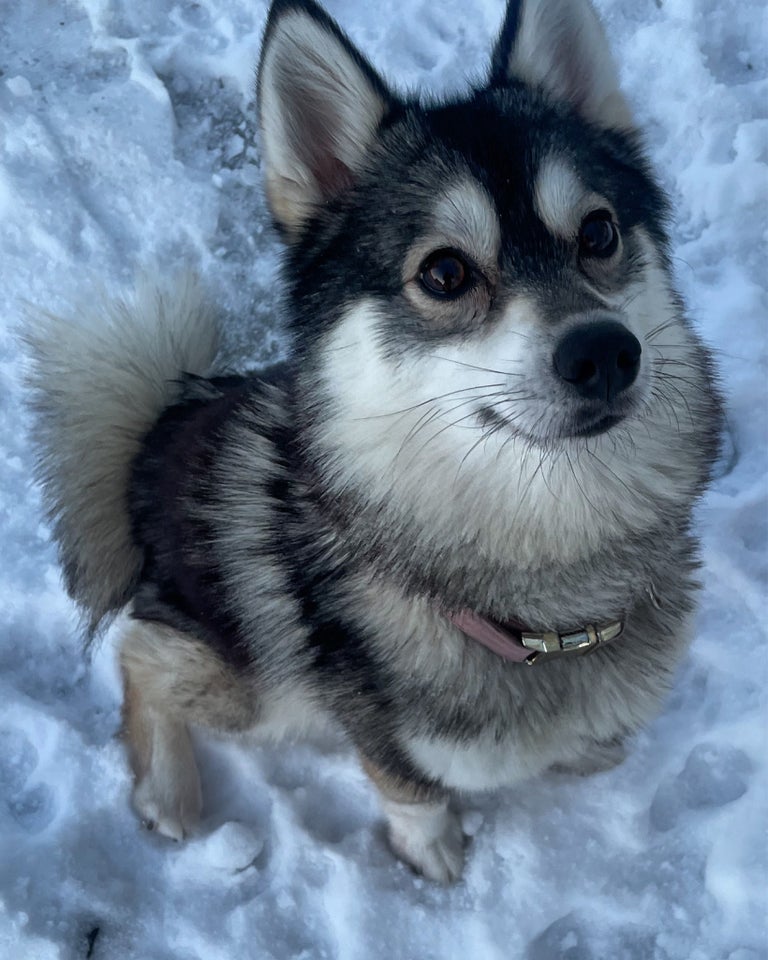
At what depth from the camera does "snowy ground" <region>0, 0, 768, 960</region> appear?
89.3 inches

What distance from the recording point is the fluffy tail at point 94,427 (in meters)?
2.27

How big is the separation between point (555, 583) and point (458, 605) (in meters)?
0.22

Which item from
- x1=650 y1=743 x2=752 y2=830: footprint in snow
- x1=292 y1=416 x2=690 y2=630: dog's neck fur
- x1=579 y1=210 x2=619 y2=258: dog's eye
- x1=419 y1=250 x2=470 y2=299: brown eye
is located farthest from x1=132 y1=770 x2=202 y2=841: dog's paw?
x1=579 y1=210 x2=619 y2=258: dog's eye

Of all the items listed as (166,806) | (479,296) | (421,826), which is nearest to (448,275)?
(479,296)

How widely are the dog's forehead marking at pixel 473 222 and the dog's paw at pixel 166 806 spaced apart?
1786 millimetres

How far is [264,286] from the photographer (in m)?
3.31

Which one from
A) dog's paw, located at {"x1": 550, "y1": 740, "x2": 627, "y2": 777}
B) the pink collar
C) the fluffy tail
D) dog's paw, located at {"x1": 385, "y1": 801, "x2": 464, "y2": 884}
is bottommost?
dog's paw, located at {"x1": 385, "y1": 801, "x2": 464, "y2": 884}

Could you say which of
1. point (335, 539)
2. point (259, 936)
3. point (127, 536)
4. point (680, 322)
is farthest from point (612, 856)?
point (127, 536)

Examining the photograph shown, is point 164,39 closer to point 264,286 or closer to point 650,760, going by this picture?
point 264,286

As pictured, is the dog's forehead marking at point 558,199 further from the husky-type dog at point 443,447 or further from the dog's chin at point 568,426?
the dog's chin at point 568,426

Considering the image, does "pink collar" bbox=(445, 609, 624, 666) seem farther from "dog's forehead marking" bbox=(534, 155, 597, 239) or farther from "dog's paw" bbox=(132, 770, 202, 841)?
"dog's paw" bbox=(132, 770, 202, 841)

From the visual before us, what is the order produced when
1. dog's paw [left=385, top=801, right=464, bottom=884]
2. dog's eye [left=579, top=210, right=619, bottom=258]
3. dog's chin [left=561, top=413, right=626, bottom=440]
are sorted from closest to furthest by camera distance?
dog's chin [left=561, top=413, right=626, bottom=440]
dog's eye [left=579, top=210, right=619, bottom=258]
dog's paw [left=385, top=801, right=464, bottom=884]

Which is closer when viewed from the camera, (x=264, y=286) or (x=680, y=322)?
(x=680, y=322)

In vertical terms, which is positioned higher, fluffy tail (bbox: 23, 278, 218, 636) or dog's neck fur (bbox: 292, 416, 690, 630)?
dog's neck fur (bbox: 292, 416, 690, 630)
